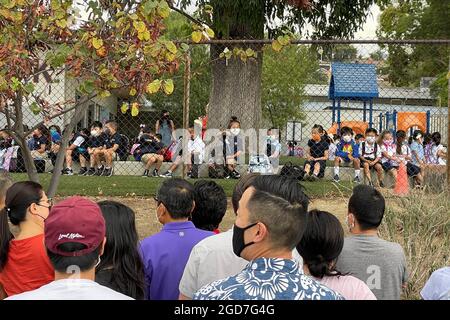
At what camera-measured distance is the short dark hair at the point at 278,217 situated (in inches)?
92.6

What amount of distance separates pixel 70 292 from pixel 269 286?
0.67 m

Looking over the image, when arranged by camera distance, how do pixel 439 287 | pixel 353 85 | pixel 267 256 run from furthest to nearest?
pixel 353 85
pixel 439 287
pixel 267 256

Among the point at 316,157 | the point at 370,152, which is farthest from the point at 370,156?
the point at 316,157

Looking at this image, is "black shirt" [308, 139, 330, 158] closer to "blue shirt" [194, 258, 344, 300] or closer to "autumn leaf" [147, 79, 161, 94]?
"autumn leaf" [147, 79, 161, 94]

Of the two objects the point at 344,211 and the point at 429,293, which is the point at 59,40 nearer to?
the point at 429,293

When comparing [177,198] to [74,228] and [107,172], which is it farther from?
[107,172]

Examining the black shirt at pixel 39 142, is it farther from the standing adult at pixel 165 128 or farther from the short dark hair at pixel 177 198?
the short dark hair at pixel 177 198

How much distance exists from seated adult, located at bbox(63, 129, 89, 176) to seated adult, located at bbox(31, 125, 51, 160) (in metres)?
0.61

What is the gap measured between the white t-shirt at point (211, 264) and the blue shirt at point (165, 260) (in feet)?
0.86

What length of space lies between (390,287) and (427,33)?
2822 cm

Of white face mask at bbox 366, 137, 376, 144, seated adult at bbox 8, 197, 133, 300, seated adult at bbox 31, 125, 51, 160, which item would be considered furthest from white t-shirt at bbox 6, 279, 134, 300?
seated adult at bbox 31, 125, 51, 160

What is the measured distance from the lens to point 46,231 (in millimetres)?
2393

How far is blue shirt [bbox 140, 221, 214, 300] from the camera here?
11.8ft

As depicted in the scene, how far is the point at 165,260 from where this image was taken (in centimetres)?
361
